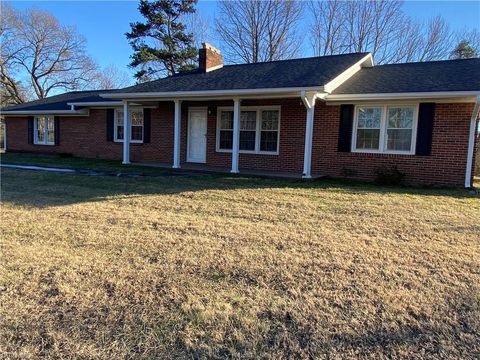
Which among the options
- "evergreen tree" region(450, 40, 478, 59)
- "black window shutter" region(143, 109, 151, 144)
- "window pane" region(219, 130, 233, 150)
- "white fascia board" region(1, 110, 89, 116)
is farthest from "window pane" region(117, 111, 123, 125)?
"evergreen tree" region(450, 40, 478, 59)

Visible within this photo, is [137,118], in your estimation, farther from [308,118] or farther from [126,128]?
[308,118]

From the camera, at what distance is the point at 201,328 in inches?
97.7

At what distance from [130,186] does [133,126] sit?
7318 mm

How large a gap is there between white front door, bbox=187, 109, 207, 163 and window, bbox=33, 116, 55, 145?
27.2 ft

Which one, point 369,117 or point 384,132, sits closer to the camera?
point 384,132

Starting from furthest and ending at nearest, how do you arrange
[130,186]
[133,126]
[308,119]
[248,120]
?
[133,126] < [248,120] < [308,119] < [130,186]

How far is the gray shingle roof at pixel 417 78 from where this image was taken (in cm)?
914

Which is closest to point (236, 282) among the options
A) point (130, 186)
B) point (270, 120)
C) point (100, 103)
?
point (130, 186)

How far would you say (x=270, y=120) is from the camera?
1194 cm

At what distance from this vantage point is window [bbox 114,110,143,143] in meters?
14.6

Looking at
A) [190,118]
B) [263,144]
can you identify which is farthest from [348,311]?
[190,118]

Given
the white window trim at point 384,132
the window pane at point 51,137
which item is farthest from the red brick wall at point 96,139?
the white window trim at point 384,132

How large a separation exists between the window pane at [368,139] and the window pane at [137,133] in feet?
28.5

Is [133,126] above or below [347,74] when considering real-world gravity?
below
